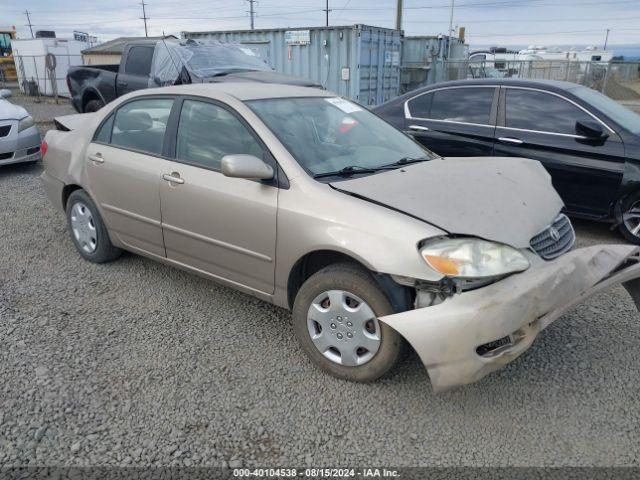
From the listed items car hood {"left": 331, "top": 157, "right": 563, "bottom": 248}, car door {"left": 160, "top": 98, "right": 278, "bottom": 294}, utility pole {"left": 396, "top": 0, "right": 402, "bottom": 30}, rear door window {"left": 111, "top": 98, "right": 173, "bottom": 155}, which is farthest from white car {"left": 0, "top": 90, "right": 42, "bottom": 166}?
utility pole {"left": 396, "top": 0, "right": 402, "bottom": 30}

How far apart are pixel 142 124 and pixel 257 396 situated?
2.39 m

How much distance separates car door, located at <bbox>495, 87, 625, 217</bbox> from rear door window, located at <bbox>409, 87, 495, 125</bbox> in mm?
184

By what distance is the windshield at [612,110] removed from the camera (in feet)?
17.4

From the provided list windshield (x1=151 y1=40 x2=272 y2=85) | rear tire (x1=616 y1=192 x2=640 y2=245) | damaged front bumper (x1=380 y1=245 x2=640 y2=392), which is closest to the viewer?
damaged front bumper (x1=380 y1=245 x2=640 y2=392)

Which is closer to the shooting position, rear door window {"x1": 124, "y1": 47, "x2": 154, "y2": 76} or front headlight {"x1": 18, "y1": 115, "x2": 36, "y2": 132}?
front headlight {"x1": 18, "y1": 115, "x2": 36, "y2": 132}

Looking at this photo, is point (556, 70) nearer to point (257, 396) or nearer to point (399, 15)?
point (399, 15)

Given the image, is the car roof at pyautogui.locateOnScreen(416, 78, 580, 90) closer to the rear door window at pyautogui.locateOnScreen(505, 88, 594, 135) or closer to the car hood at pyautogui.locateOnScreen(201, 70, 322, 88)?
the rear door window at pyautogui.locateOnScreen(505, 88, 594, 135)

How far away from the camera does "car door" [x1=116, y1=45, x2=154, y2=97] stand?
9.41 meters

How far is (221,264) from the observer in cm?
357

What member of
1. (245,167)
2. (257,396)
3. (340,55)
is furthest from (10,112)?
(340,55)

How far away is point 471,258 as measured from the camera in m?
2.61

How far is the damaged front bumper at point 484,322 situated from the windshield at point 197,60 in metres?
7.06

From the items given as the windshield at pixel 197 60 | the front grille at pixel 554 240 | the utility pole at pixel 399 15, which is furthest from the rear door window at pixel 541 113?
the utility pole at pixel 399 15

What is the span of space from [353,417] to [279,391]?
0.46m
